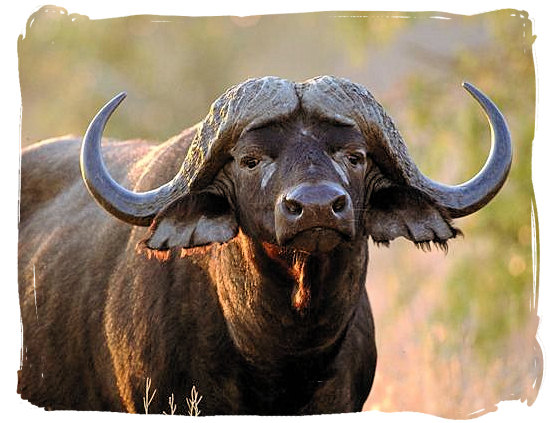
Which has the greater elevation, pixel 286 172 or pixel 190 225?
pixel 286 172

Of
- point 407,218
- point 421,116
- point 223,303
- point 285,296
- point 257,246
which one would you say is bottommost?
point 421,116

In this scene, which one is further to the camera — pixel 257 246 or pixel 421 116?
pixel 421 116

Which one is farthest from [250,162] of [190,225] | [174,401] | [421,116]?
[421,116]

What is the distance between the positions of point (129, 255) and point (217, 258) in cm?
59

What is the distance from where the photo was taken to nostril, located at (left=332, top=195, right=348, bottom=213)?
186 inches

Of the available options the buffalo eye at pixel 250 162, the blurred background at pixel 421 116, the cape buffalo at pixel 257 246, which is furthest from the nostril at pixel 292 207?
the blurred background at pixel 421 116

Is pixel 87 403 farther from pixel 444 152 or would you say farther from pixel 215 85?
pixel 215 85

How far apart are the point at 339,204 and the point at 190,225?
0.82m

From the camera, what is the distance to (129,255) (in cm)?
612

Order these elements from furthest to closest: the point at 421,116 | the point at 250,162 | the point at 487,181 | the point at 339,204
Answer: the point at 421,116, the point at 487,181, the point at 250,162, the point at 339,204

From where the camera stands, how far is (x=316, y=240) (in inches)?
190

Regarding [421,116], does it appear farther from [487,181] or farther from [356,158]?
[356,158]

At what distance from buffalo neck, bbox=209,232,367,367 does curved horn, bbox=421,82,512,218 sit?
15.8 inches

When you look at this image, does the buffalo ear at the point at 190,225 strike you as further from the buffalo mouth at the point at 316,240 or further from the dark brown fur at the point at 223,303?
the buffalo mouth at the point at 316,240
